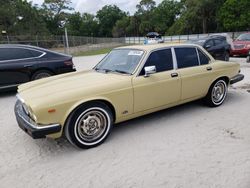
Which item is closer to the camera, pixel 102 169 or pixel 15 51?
pixel 102 169

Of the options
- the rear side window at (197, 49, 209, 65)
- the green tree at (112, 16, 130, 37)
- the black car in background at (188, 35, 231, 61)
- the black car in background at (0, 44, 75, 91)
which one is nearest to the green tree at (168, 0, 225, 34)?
the green tree at (112, 16, 130, 37)

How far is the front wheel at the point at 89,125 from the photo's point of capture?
400 cm

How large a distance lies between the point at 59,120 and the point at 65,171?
72 cm

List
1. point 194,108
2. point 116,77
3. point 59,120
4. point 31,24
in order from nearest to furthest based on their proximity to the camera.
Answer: point 59,120 → point 116,77 → point 194,108 → point 31,24

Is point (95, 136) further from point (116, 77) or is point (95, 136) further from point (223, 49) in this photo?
point (223, 49)

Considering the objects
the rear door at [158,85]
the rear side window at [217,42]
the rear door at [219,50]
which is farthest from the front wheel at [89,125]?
the rear side window at [217,42]

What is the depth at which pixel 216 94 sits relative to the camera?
19.6 ft

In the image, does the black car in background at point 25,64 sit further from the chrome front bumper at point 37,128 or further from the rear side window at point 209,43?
the rear side window at point 209,43

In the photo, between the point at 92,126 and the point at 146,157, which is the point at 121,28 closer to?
the point at 92,126

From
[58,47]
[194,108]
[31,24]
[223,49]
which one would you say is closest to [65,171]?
[194,108]

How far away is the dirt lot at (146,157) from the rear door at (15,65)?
8.84 ft

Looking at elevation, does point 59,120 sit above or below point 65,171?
above

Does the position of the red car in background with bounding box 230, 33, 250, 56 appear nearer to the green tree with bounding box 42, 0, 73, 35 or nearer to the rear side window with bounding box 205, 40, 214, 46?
the rear side window with bounding box 205, 40, 214, 46

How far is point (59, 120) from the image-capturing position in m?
3.84
